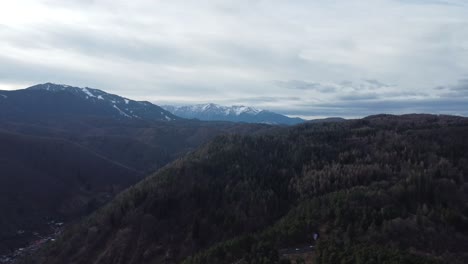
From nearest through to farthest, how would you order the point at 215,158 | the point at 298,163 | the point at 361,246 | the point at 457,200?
the point at 361,246, the point at 457,200, the point at 298,163, the point at 215,158

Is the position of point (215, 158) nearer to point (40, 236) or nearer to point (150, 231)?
point (150, 231)

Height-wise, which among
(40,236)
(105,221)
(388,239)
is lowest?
(40,236)

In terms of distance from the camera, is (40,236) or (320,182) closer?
(320,182)

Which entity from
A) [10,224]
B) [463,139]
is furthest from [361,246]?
[10,224]

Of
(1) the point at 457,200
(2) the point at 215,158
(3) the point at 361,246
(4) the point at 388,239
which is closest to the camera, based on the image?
(3) the point at 361,246

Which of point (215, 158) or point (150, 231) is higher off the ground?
point (215, 158)

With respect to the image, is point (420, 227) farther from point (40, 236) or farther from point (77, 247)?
point (40, 236)
